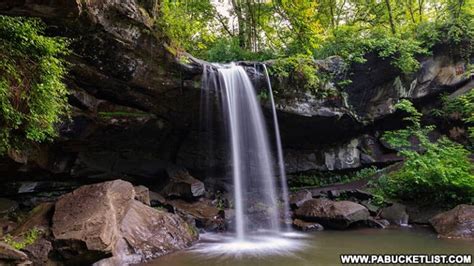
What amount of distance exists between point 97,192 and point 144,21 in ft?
12.5

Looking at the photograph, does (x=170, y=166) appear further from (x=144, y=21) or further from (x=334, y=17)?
(x=334, y=17)

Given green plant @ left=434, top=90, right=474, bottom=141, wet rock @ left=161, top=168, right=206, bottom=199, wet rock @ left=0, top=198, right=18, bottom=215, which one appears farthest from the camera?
green plant @ left=434, top=90, right=474, bottom=141

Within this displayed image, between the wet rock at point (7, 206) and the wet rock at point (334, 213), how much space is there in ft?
25.2

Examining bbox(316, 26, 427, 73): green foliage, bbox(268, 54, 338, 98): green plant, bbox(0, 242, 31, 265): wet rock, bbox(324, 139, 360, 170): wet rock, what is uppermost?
bbox(316, 26, 427, 73): green foliage

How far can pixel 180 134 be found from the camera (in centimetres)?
1176

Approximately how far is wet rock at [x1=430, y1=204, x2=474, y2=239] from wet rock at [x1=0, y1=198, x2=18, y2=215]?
34.3 ft

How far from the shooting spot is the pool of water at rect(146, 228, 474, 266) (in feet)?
19.6

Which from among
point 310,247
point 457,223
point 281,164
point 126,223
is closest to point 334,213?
point 310,247

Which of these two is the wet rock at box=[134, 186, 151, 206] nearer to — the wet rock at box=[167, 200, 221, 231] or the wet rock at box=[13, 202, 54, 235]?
the wet rock at box=[167, 200, 221, 231]

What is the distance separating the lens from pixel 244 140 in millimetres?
10844

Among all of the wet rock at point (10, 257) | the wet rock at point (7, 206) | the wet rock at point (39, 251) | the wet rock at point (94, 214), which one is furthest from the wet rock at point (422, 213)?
the wet rock at point (7, 206)

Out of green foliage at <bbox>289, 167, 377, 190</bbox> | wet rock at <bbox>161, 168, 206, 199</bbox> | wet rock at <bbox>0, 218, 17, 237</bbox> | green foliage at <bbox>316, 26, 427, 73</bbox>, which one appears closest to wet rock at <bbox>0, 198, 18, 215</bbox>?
wet rock at <bbox>0, 218, 17, 237</bbox>

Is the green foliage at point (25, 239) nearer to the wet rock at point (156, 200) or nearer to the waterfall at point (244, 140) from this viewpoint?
the wet rock at point (156, 200)

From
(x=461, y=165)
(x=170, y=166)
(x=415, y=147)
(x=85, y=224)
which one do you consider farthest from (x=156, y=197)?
(x=415, y=147)
